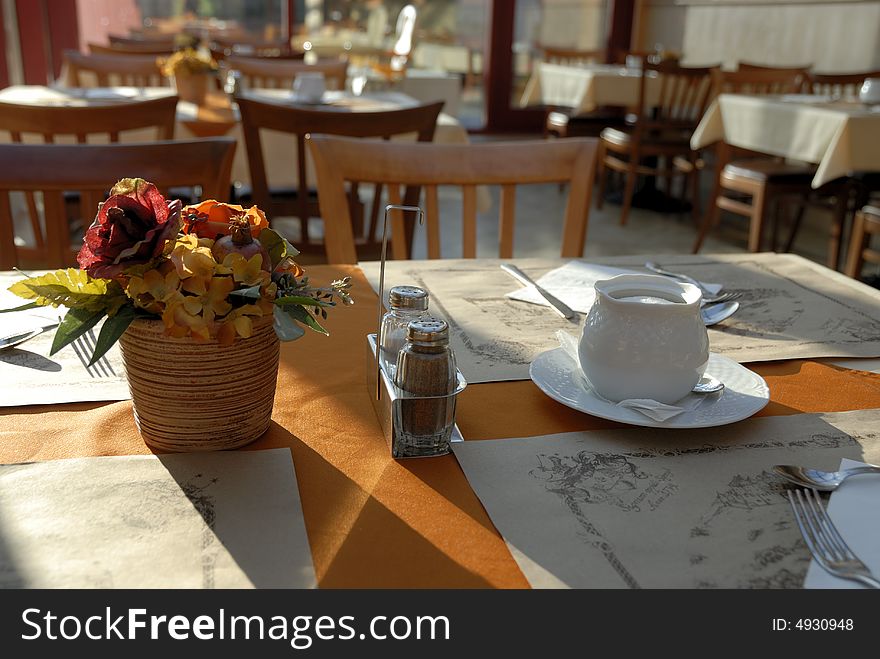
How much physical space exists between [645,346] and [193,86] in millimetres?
2767

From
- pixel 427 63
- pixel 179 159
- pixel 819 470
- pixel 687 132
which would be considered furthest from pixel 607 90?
pixel 819 470

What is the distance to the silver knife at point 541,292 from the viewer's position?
39.4 inches

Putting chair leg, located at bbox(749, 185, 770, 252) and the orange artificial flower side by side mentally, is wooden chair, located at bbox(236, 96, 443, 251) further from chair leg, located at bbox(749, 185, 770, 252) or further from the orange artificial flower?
chair leg, located at bbox(749, 185, 770, 252)

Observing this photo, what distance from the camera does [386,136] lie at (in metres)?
1.91

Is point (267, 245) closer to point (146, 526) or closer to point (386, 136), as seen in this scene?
point (146, 526)

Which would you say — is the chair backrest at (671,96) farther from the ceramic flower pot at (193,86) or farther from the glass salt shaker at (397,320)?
the glass salt shaker at (397,320)

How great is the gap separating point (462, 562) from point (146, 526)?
0.67ft

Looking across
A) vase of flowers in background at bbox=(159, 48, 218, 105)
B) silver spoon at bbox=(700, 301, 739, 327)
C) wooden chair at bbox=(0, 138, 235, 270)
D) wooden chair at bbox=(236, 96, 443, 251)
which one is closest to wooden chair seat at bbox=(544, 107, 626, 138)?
vase of flowers in background at bbox=(159, 48, 218, 105)

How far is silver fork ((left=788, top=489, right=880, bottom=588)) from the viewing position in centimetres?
52

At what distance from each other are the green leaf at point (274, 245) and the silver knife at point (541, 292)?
1.47 ft

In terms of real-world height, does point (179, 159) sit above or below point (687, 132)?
above
